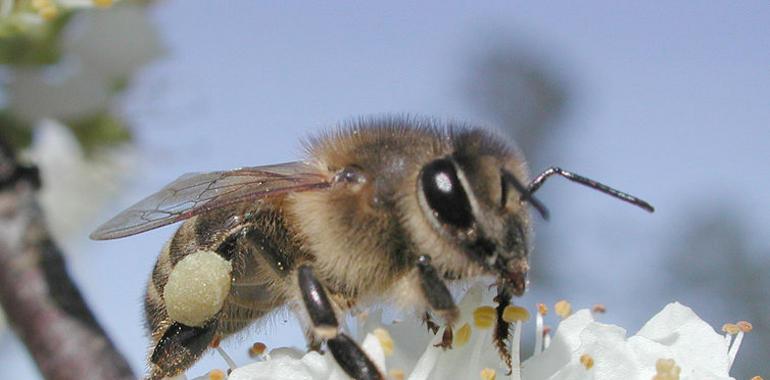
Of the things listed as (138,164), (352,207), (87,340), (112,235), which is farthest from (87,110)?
(352,207)

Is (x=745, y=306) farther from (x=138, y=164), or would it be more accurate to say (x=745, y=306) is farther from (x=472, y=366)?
(x=472, y=366)

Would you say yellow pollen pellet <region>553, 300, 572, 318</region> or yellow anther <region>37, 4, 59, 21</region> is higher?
yellow anther <region>37, 4, 59, 21</region>

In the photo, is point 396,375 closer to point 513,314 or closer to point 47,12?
point 513,314

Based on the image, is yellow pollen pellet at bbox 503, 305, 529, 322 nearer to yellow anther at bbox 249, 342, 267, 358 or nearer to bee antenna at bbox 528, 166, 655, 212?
bee antenna at bbox 528, 166, 655, 212

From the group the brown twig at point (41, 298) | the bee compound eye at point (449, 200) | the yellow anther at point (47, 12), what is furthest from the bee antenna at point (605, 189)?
the yellow anther at point (47, 12)

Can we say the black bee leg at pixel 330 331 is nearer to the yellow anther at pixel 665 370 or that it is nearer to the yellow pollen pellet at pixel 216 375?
the yellow pollen pellet at pixel 216 375

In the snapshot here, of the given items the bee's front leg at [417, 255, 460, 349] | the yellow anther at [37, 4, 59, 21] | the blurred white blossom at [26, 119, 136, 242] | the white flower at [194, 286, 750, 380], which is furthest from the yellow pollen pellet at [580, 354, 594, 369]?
the yellow anther at [37, 4, 59, 21]
